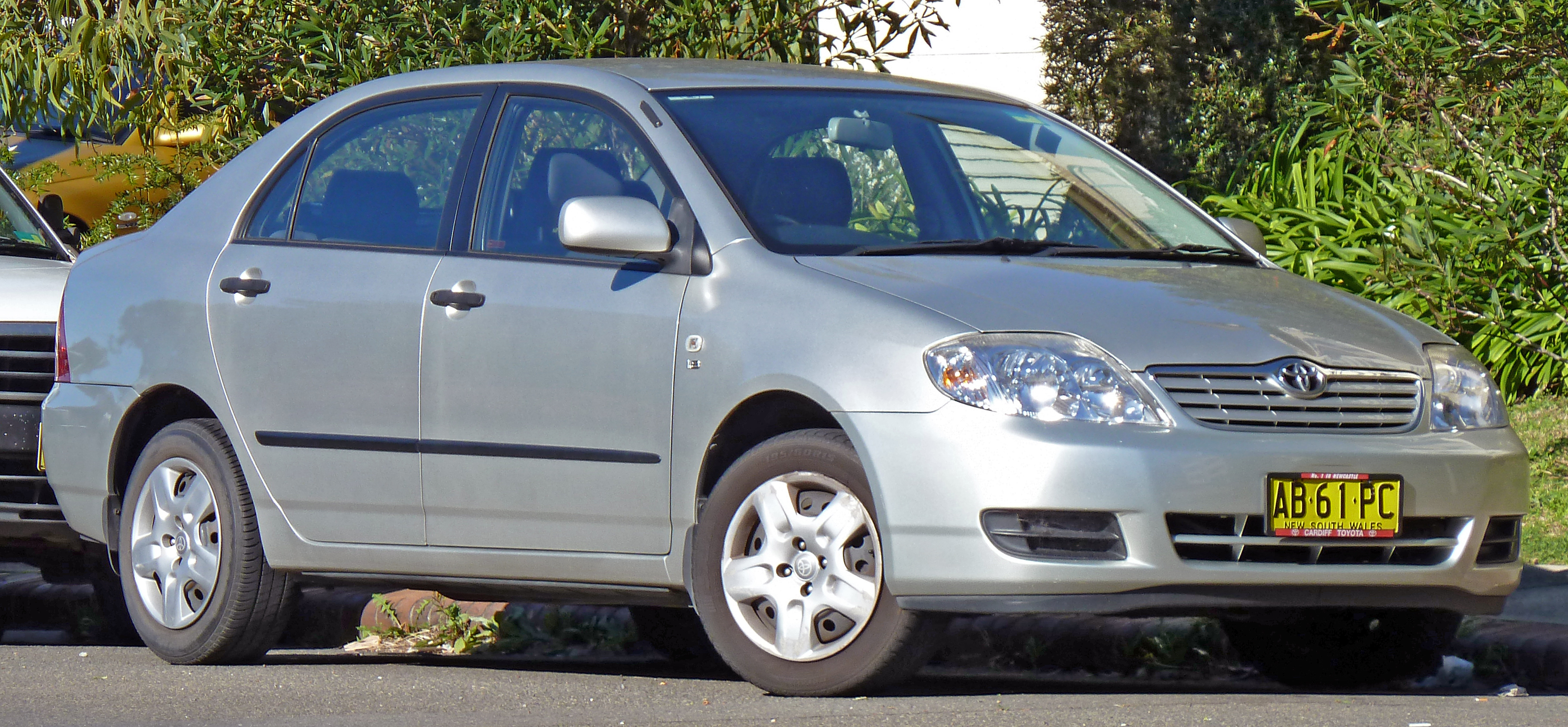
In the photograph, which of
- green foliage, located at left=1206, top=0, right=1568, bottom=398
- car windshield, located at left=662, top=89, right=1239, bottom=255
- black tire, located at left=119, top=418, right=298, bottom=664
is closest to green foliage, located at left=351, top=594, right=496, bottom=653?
black tire, located at left=119, top=418, right=298, bottom=664

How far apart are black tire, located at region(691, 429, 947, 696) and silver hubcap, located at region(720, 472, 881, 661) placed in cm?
2

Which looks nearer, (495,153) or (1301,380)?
(1301,380)

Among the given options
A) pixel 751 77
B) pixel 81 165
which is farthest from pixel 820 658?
pixel 81 165

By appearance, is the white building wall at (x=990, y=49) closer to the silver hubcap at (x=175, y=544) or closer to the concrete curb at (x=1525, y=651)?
the concrete curb at (x=1525, y=651)

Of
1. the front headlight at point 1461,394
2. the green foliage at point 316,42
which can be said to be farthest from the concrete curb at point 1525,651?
the green foliage at point 316,42

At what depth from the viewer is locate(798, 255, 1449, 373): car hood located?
488 cm

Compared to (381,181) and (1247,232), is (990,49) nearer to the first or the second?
(1247,232)

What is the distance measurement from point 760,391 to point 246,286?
1.86m

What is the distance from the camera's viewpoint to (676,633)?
702 centimetres

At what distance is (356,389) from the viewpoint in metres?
5.90

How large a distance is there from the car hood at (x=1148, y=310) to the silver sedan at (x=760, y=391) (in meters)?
0.01

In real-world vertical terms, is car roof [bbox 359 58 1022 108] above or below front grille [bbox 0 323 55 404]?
above

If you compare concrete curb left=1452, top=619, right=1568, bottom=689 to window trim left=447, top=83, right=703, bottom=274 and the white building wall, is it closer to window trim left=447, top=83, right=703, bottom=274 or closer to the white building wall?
window trim left=447, top=83, right=703, bottom=274

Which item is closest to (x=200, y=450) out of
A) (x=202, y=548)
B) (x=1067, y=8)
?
(x=202, y=548)
